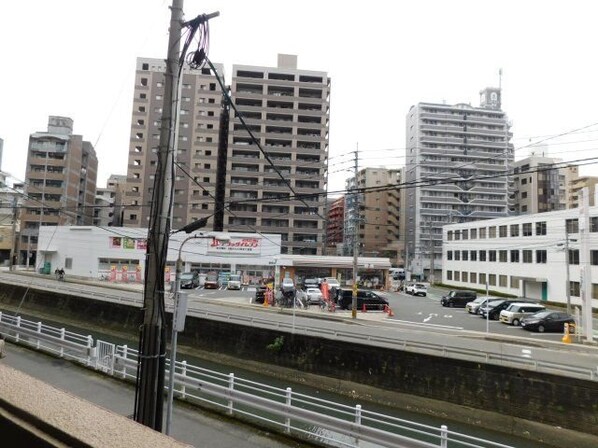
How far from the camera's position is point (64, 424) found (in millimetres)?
1536

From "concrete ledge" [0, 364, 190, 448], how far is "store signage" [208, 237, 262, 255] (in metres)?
46.4

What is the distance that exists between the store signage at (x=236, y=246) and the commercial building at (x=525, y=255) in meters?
24.9

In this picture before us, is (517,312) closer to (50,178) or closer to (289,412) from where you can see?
(289,412)

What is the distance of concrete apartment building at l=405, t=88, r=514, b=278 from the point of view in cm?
8544

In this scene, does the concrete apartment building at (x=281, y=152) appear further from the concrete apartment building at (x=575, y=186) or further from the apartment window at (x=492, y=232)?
the concrete apartment building at (x=575, y=186)

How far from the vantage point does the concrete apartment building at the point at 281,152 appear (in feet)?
224

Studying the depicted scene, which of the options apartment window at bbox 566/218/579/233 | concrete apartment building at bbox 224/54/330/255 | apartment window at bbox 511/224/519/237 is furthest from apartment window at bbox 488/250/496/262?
concrete apartment building at bbox 224/54/330/255

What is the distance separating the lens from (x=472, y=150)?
9025 cm

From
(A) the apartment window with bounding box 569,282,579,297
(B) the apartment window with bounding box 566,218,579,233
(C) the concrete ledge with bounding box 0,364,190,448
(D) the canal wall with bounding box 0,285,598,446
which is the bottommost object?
(D) the canal wall with bounding box 0,285,598,446

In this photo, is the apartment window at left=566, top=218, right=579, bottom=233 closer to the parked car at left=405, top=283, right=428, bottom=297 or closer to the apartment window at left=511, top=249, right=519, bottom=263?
the apartment window at left=511, top=249, right=519, bottom=263

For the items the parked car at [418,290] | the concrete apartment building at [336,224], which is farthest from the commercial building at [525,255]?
the concrete apartment building at [336,224]

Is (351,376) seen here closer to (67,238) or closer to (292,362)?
(292,362)

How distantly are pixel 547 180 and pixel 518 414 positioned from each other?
8119 cm

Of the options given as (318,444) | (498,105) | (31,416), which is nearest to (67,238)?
(318,444)
